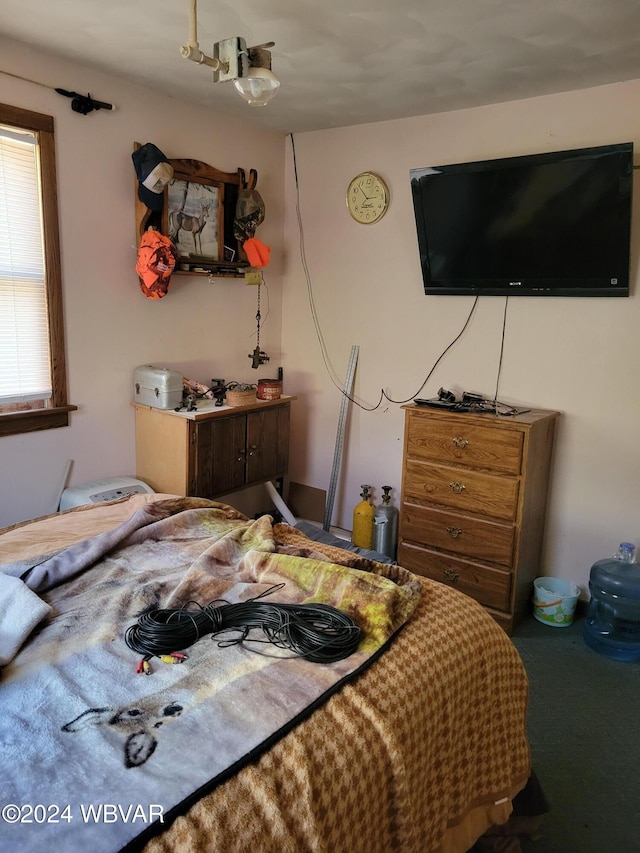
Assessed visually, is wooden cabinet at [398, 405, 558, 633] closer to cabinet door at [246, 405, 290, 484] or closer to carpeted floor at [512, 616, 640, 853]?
carpeted floor at [512, 616, 640, 853]

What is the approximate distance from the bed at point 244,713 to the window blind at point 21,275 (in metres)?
0.99

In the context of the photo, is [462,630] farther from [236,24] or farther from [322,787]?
[236,24]

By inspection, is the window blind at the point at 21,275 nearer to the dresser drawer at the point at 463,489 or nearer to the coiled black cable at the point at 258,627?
the coiled black cable at the point at 258,627

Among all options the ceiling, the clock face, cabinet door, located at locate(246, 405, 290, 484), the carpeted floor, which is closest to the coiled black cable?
the carpeted floor

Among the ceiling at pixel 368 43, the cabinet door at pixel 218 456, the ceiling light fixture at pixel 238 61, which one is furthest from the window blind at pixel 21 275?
the ceiling light fixture at pixel 238 61

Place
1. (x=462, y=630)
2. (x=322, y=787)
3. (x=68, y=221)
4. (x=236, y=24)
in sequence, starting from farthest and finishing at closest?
1. (x=68, y=221)
2. (x=236, y=24)
3. (x=462, y=630)
4. (x=322, y=787)

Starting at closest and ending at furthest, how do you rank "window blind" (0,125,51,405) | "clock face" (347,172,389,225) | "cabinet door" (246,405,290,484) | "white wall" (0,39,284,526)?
"window blind" (0,125,51,405) → "white wall" (0,39,284,526) → "cabinet door" (246,405,290,484) → "clock face" (347,172,389,225)

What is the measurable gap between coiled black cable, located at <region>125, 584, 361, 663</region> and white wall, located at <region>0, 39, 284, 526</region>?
1.58m

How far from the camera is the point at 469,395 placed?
3.10m

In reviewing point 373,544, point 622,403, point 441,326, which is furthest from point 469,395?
point 373,544

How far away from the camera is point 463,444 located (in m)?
2.83

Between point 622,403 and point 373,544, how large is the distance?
1.53 m

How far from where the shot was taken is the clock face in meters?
3.38

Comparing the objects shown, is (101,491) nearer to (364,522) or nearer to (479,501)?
(364,522)
